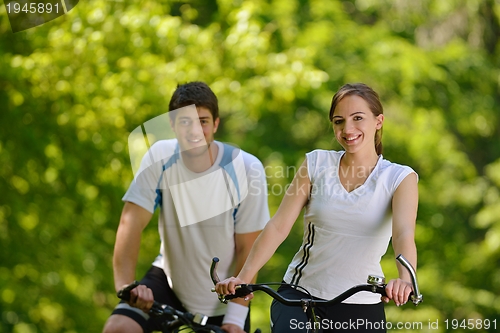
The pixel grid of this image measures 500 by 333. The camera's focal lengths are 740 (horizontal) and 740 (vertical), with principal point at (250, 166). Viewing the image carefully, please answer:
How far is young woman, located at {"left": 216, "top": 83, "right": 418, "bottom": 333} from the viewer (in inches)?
112

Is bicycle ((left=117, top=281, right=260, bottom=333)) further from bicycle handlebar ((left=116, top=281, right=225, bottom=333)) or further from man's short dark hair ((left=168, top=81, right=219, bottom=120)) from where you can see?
man's short dark hair ((left=168, top=81, right=219, bottom=120))

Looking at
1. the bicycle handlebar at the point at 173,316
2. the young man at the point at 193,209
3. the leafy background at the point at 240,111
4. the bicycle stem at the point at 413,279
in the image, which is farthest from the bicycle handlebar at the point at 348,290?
the leafy background at the point at 240,111

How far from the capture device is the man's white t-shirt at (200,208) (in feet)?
11.8

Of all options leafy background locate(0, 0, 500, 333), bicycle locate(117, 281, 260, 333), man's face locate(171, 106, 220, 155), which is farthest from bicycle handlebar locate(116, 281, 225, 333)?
leafy background locate(0, 0, 500, 333)

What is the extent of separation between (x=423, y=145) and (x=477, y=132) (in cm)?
176

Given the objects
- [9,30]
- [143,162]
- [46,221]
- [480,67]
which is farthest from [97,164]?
[480,67]

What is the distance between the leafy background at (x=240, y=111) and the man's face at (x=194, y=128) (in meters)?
3.53

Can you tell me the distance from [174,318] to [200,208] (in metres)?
0.55

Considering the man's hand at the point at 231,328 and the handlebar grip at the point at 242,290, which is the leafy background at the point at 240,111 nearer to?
the man's hand at the point at 231,328

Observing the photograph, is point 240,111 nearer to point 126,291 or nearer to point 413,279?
point 126,291

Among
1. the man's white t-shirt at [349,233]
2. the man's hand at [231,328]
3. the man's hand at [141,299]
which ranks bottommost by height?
the man's hand at [231,328]

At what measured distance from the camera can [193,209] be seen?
142 inches

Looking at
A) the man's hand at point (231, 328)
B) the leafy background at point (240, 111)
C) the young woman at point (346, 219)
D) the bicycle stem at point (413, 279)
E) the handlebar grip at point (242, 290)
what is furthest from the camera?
the leafy background at point (240, 111)

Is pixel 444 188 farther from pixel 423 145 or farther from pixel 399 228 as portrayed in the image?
pixel 399 228
